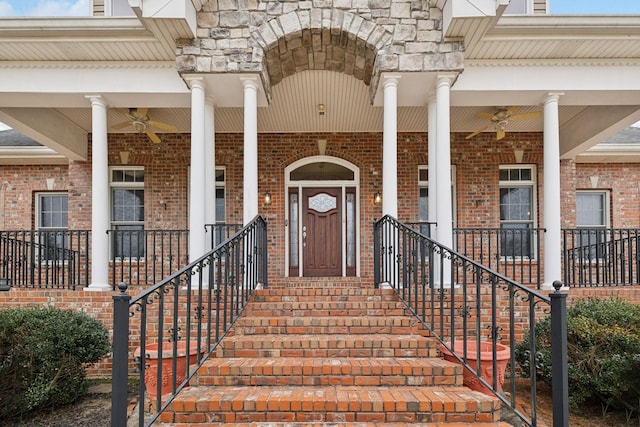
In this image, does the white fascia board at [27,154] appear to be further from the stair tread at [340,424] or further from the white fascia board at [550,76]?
the stair tread at [340,424]

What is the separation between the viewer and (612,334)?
4.67m

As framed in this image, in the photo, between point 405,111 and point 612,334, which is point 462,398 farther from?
point 405,111

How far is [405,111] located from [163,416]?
20.6 ft

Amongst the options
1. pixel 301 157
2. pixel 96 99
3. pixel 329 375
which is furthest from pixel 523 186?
pixel 96 99

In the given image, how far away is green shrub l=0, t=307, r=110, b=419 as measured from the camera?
4.82 m

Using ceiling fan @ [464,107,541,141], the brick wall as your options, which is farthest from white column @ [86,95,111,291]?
ceiling fan @ [464,107,541,141]

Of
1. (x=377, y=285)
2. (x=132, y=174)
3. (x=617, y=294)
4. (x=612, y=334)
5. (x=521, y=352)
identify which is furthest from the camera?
(x=132, y=174)

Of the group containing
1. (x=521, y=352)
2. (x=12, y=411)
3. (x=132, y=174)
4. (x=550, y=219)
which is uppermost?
(x=132, y=174)

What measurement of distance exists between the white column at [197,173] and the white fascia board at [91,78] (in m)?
0.42

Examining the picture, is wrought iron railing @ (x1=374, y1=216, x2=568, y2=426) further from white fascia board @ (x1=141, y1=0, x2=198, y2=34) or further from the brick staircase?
white fascia board @ (x1=141, y1=0, x2=198, y2=34)

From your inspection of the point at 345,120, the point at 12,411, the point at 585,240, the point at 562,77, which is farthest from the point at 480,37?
the point at 12,411

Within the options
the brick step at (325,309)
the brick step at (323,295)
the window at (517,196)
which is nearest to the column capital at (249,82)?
the brick step at (323,295)

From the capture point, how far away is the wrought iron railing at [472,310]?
277 cm

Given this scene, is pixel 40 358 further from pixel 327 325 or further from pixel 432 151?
pixel 432 151
